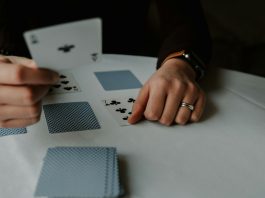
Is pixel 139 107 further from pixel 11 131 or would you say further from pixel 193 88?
pixel 11 131

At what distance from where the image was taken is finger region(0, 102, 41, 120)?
1.98 feet

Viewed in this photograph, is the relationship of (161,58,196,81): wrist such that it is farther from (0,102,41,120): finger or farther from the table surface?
(0,102,41,120): finger

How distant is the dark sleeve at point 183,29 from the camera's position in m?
0.98

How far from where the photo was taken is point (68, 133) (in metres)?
0.72

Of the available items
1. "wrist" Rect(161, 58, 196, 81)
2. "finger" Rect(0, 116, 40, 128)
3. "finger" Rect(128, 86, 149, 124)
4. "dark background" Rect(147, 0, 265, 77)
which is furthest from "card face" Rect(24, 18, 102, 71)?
"dark background" Rect(147, 0, 265, 77)

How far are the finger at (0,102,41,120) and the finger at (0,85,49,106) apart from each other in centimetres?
1

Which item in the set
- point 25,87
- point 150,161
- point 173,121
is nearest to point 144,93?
point 173,121

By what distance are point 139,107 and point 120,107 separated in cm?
7

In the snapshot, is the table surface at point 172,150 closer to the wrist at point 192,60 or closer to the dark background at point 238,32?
the wrist at point 192,60

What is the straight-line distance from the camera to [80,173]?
578 mm

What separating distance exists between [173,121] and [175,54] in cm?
22

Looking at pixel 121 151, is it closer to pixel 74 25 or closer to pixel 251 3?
pixel 74 25

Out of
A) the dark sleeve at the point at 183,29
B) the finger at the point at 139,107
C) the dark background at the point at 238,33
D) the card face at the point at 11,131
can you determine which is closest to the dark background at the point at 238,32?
the dark background at the point at 238,33

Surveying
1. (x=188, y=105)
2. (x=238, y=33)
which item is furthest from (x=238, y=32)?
(x=188, y=105)
